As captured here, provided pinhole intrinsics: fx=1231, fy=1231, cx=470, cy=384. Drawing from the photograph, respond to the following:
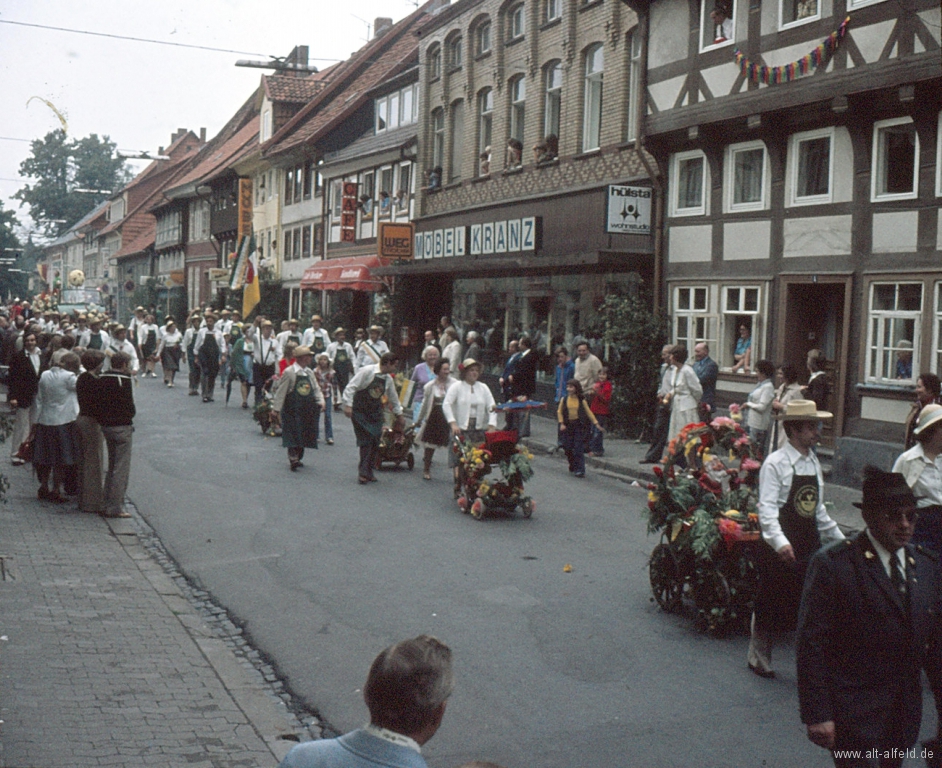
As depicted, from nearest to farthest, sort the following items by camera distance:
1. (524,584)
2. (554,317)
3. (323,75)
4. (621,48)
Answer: (524,584) → (621,48) → (554,317) → (323,75)

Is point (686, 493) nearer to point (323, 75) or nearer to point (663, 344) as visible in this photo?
→ point (663, 344)

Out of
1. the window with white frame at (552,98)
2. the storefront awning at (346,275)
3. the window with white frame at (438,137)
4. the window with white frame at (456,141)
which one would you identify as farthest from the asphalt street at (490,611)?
the storefront awning at (346,275)

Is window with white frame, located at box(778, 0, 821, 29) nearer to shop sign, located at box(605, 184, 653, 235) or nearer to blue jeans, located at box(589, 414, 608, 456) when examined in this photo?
shop sign, located at box(605, 184, 653, 235)

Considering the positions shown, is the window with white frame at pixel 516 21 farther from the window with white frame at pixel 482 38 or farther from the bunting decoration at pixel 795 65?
the bunting decoration at pixel 795 65

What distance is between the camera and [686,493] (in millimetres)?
8430

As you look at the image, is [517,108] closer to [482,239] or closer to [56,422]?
[482,239]

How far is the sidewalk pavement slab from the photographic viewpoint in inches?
223

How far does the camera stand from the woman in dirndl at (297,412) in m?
16.0

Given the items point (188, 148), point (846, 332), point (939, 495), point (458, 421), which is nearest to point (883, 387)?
point (846, 332)

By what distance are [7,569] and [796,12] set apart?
14279 millimetres

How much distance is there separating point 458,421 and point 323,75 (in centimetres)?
4323

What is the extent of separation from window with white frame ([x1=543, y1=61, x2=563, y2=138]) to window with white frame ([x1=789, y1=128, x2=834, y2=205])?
356 inches

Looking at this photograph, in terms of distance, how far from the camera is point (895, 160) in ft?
55.7

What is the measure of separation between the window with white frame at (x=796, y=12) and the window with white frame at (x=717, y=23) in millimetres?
1165
